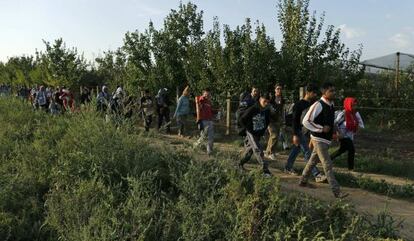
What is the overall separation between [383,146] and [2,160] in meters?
9.83

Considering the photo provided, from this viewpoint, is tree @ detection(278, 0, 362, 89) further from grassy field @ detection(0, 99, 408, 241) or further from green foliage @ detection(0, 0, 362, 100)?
grassy field @ detection(0, 99, 408, 241)

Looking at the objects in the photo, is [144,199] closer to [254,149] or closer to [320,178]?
[254,149]

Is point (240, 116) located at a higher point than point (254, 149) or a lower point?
higher

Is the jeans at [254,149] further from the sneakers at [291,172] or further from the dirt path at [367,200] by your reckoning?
the sneakers at [291,172]

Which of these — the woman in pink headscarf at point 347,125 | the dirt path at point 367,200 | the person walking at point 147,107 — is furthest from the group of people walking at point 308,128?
the person walking at point 147,107

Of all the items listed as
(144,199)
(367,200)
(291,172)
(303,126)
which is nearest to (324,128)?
(303,126)

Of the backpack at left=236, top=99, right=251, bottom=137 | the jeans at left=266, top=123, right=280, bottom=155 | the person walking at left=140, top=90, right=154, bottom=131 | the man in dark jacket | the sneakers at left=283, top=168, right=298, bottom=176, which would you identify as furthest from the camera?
the person walking at left=140, top=90, right=154, bottom=131

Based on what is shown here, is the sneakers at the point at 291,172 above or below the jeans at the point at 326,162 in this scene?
below

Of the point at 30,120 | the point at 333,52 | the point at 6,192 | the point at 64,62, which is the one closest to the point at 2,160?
the point at 6,192

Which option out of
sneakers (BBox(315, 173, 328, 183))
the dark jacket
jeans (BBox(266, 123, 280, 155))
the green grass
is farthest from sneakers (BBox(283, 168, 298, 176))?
the green grass

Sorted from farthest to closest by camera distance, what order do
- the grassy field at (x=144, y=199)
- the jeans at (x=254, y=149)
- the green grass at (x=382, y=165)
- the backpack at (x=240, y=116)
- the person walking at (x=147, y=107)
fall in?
the person walking at (x=147, y=107) → the green grass at (x=382, y=165) → the backpack at (x=240, y=116) → the jeans at (x=254, y=149) → the grassy field at (x=144, y=199)

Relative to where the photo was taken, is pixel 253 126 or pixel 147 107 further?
pixel 147 107

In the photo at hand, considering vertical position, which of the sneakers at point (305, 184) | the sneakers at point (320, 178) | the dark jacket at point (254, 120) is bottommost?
the sneakers at point (305, 184)

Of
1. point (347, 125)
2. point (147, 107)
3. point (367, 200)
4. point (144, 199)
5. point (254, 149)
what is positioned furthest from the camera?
point (147, 107)
